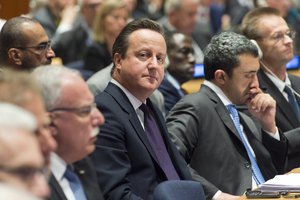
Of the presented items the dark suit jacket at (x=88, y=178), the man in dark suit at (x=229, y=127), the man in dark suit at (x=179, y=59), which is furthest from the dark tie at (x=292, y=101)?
the dark suit jacket at (x=88, y=178)

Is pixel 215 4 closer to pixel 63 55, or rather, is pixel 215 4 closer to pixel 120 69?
pixel 63 55

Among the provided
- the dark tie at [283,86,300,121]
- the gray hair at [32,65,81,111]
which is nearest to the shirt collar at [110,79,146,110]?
the gray hair at [32,65,81,111]

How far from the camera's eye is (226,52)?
4977 millimetres

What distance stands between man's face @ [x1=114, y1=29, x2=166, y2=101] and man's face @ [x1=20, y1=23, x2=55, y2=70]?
0.34 metres

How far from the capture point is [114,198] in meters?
3.92

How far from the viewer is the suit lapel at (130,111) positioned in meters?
4.16

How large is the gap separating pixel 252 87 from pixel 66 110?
202cm

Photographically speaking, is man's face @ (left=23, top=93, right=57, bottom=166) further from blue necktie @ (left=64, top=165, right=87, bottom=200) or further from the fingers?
the fingers

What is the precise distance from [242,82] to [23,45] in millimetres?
1289

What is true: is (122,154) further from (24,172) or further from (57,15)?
(57,15)

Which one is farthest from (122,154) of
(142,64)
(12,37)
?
(12,37)

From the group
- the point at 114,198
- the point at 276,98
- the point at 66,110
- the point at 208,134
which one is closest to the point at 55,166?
the point at 66,110

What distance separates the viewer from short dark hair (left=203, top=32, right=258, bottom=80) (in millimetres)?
4969

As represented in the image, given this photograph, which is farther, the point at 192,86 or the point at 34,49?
the point at 192,86
